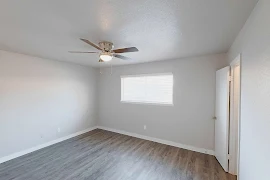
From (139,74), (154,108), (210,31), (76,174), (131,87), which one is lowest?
(76,174)

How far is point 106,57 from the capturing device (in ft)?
7.49

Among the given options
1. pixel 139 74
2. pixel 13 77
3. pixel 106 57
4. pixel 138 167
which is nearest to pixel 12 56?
pixel 13 77

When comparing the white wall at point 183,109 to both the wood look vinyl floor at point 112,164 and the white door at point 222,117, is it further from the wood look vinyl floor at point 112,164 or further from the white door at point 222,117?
the wood look vinyl floor at point 112,164

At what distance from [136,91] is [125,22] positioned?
3.02 m

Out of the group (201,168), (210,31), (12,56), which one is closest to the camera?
(210,31)

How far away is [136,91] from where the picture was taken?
15.0 feet

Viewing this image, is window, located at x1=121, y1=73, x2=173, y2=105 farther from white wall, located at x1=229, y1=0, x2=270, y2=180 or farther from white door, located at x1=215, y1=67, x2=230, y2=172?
white wall, located at x1=229, y1=0, x2=270, y2=180

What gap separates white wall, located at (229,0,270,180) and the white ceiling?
223 mm

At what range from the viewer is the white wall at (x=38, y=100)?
2.98 metres

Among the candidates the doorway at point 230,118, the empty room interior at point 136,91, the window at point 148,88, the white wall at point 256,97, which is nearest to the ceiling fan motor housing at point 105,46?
the empty room interior at point 136,91

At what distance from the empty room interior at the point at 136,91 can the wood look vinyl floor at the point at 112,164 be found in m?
0.02

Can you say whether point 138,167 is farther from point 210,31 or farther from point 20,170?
point 210,31

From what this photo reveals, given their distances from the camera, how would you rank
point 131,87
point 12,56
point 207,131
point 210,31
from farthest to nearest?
point 131,87 → point 207,131 → point 12,56 → point 210,31

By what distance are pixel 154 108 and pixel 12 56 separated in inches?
146
